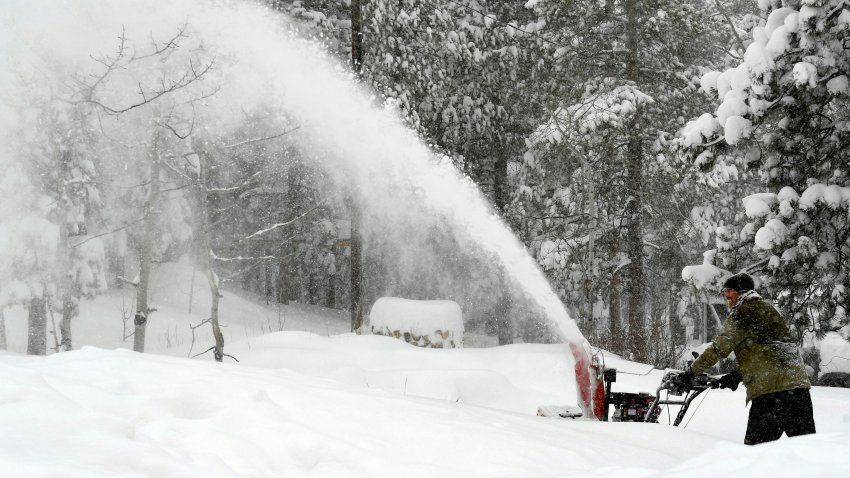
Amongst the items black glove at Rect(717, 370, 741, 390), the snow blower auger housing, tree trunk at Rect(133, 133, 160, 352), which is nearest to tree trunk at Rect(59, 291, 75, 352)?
tree trunk at Rect(133, 133, 160, 352)

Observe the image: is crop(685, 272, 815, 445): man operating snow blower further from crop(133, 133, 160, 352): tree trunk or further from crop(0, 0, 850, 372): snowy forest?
crop(133, 133, 160, 352): tree trunk

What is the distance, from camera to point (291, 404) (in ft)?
14.5

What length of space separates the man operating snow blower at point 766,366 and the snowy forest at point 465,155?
5.15m

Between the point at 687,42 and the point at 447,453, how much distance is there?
16237 millimetres

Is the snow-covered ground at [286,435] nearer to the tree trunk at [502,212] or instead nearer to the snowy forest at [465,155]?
the snowy forest at [465,155]

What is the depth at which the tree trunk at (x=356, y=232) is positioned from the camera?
626 inches

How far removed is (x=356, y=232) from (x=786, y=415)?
41.9 ft

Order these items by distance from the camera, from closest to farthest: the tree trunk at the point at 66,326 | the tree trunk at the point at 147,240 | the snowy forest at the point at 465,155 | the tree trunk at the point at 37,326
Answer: the snowy forest at the point at 465,155
the tree trunk at the point at 147,240
the tree trunk at the point at 66,326
the tree trunk at the point at 37,326

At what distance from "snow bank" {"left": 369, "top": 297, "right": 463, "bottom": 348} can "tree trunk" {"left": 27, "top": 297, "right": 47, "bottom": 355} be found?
319 inches

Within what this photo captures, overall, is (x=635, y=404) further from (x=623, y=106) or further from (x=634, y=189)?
(x=634, y=189)

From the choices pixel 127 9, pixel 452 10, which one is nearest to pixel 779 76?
pixel 127 9

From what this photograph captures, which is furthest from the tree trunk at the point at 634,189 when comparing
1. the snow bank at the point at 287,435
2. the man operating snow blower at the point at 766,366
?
the snow bank at the point at 287,435

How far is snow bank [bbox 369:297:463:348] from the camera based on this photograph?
46.9 ft

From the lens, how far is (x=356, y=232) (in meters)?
17.2
